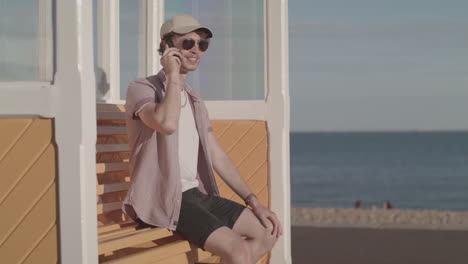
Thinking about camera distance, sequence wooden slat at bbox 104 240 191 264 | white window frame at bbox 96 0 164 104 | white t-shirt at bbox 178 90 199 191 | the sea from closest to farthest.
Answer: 1. wooden slat at bbox 104 240 191 264
2. white t-shirt at bbox 178 90 199 191
3. white window frame at bbox 96 0 164 104
4. the sea

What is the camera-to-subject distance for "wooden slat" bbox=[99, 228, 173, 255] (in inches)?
187

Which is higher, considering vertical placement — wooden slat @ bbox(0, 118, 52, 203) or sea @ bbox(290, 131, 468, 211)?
wooden slat @ bbox(0, 118, 52, 203)

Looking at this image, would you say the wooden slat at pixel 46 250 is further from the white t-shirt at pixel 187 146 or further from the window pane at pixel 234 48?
the window pane at pixel 234 48

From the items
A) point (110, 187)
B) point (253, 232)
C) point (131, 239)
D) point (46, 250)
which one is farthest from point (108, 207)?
point (46, 250)

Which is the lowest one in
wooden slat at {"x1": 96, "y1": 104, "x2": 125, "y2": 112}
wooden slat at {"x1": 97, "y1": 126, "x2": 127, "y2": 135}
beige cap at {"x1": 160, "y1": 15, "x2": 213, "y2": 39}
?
wooden slat at {"x1": 97, "y1": 126, "x2": 127, "y2": 135}

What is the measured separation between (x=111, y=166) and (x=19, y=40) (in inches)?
51.7

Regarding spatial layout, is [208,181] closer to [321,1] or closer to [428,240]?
[428,240]

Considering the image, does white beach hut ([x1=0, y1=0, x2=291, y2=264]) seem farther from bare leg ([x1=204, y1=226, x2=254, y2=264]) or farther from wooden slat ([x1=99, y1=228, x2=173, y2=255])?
bare leg ([x1=204, y1=226, x2=254, y2=264])

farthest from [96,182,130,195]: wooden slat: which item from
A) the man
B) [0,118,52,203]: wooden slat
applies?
[0,118,52,203]: wooden slat

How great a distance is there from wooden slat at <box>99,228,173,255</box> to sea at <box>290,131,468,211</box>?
36.9 meters

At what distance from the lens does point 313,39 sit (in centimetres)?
7394

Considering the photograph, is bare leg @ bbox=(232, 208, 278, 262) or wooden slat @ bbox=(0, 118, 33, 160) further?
bare leg @ bbox=(232, 208, 278, 262)

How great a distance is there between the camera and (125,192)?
589 cm

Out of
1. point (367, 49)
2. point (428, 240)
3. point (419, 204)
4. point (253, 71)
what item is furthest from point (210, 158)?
point (367, 49)
